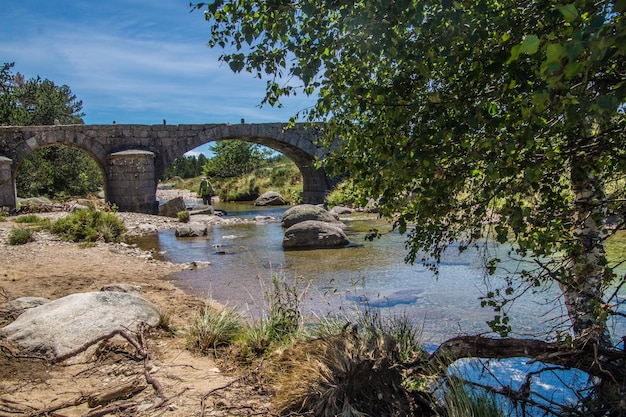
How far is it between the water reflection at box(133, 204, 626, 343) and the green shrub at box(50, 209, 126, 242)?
3.07ft

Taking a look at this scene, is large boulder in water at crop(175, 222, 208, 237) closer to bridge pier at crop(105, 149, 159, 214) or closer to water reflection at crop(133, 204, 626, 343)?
water reflection at crop(133, 204, 626, 343)

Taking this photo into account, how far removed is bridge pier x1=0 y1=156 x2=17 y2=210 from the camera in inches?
702

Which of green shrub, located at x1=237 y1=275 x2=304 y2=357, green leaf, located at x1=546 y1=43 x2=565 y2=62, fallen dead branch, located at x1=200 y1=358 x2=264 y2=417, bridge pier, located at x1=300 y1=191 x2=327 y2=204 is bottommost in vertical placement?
fallen dead branch, located at x1=200 y1=358 x2=264 y2=417

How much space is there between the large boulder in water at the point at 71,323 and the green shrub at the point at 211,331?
0.52m

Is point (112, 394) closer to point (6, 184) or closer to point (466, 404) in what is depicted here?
point (466, 404)

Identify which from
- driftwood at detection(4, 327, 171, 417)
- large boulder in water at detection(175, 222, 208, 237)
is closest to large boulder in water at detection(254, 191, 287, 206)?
large boulder in water at detection(175, 222, 208, 237)

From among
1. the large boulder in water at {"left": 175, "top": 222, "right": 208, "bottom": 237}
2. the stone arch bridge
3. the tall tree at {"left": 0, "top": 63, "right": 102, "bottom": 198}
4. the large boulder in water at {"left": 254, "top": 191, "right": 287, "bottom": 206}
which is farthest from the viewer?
the large boulder in water at {"left": 254, "top": 191, "right": 287, "bottom": 206}

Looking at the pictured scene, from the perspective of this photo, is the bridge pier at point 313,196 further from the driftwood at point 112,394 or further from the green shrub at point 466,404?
the green shrub at point 466,404

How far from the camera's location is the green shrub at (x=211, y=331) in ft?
15.1

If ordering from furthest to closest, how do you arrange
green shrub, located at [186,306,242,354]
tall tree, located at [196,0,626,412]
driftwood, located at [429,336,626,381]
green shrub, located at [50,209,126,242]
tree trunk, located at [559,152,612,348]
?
1. green shrub, located at [50,209,126,242]
2. green shrub, located at [186,306,242,354]
3. driftwood, located at [429,336,626,381]
4. tree trunk, located at [559,152,612,348]
5. tall tree, located at [196,0,626,412]

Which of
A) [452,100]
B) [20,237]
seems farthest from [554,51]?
[20,237]

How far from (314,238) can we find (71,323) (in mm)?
8227

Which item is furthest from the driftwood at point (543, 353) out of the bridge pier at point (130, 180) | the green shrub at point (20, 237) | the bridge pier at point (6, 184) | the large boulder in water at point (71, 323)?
the bridge pier at point (6, 184)

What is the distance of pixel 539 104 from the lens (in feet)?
5.07
